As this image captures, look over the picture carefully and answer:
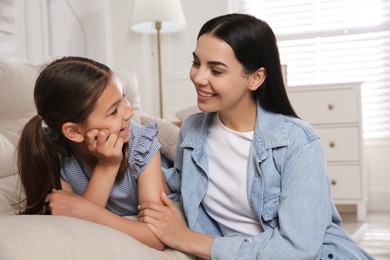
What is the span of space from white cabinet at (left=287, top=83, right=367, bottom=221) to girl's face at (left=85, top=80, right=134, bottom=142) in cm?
229

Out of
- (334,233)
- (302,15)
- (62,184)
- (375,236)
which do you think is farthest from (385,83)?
(62,184)

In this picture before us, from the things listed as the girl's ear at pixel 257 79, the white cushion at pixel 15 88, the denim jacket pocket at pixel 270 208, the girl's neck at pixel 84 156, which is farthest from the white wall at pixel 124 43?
the denim jacket pocket at pixel 270 208

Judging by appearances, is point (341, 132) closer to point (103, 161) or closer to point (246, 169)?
point (246, 169)

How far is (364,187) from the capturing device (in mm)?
3145

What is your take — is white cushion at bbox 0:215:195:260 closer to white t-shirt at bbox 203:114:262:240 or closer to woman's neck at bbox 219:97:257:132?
white t-shirt at bbox 203:114:262:240

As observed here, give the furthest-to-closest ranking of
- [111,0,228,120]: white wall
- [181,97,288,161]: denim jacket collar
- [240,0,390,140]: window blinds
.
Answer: [111,0,228,120]: white wall → [240,0,390,140]: window blinds → [181,97,288,161]: denim jacket collar

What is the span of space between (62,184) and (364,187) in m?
2.47

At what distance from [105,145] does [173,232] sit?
249 millimetres

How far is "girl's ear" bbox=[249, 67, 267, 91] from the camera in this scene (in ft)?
3.82

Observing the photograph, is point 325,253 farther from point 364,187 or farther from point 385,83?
point 385,83

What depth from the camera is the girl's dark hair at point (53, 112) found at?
1062mm

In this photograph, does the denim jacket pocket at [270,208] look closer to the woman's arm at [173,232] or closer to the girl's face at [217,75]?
the woman's arm at [173,232]

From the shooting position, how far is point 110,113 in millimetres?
1095

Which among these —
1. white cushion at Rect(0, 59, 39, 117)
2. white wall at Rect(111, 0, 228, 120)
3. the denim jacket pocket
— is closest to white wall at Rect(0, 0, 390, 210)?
white wall at Rect(111, 0, 228, 120)
